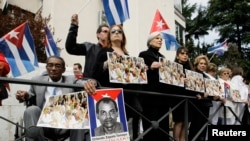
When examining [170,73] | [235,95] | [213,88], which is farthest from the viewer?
[235,95]

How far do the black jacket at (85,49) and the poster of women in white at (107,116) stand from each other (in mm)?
891

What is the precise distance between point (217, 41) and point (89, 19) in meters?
20.8

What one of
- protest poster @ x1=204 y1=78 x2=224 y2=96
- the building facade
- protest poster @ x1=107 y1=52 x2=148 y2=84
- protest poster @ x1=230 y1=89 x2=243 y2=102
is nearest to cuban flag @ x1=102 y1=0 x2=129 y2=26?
protest poster @ x1=204 y1=78 x2=224 y2=96

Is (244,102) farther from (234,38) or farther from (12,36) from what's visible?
(234,38)

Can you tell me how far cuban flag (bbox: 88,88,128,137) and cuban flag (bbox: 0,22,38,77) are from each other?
3.56 m

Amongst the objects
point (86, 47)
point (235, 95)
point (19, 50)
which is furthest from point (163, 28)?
point (86, 47)

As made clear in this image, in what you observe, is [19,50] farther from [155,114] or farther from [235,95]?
[235,95]

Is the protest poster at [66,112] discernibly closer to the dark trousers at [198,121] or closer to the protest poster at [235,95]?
the dark trousers at [198,121]

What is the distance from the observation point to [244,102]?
19.7 feet

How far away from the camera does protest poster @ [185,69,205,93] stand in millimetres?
4609

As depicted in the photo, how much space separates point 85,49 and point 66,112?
4.13 feet

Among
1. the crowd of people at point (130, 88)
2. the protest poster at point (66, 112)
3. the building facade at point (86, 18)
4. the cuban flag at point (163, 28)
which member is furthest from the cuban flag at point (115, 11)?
the building facade at point (86, 18)

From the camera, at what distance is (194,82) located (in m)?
4.74

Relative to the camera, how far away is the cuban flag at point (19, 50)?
6300 mm
